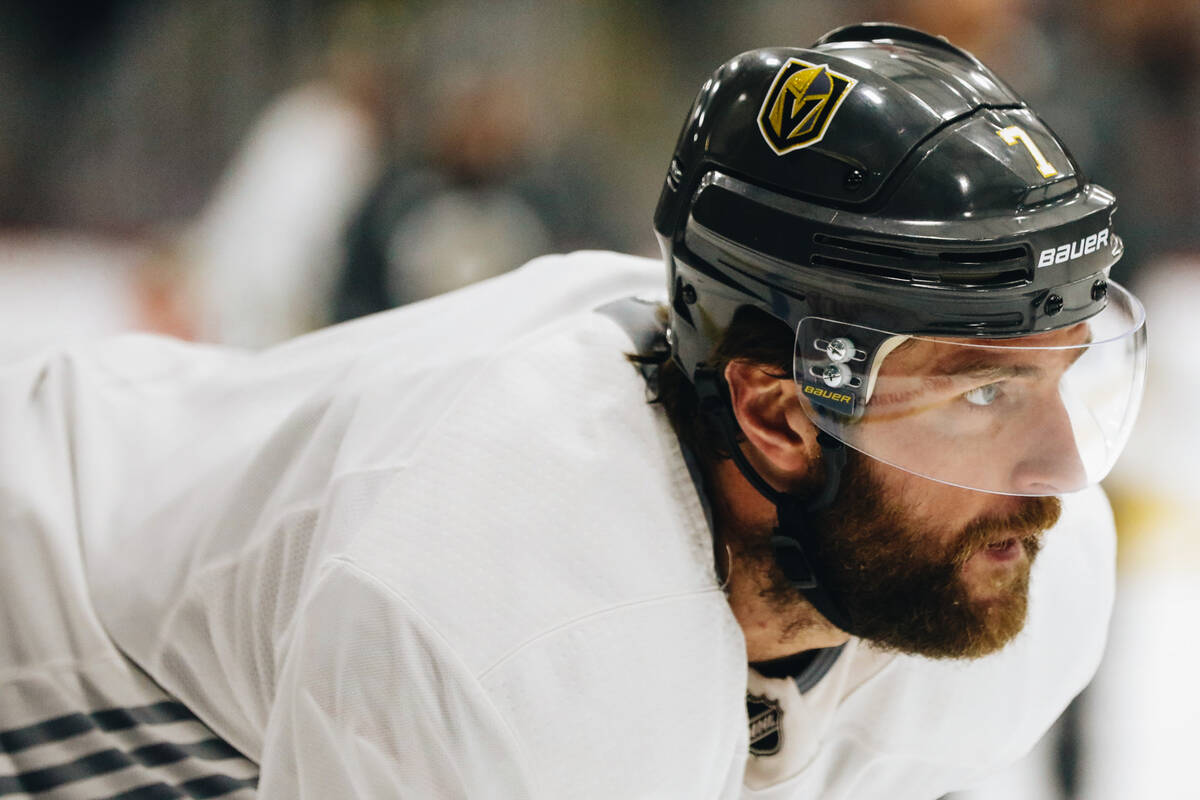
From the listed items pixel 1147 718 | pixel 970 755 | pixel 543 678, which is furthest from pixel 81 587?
pixel 1147 718

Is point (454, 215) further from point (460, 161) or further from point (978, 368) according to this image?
point (978, 368)

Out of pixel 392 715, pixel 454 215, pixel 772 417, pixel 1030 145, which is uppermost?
pixel 1030 145

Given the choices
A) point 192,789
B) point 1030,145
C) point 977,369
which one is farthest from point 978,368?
point 192,789

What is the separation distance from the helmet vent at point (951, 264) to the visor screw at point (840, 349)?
7 centimetres

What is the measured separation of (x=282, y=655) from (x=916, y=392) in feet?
2.32

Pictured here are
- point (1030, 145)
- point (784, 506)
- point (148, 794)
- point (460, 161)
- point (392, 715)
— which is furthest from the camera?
point (460, 161)

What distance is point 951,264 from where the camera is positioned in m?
1.25

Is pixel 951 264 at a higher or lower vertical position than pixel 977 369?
higher

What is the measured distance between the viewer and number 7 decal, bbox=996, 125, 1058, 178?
4.21 ft

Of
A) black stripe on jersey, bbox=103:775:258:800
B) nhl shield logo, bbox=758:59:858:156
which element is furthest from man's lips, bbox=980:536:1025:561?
black stripe on jersey, bbox=103:775:258:800

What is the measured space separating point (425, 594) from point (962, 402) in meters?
0.57

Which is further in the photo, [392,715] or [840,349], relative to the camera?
[840,349]

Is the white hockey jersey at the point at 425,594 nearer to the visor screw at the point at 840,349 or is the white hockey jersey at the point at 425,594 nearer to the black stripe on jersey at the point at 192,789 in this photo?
the black stripe on jersey at the point at 192,789

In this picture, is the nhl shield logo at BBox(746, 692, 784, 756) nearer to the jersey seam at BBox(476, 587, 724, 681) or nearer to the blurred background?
the jersey seam at BBox(476, 587, 724, 681)
